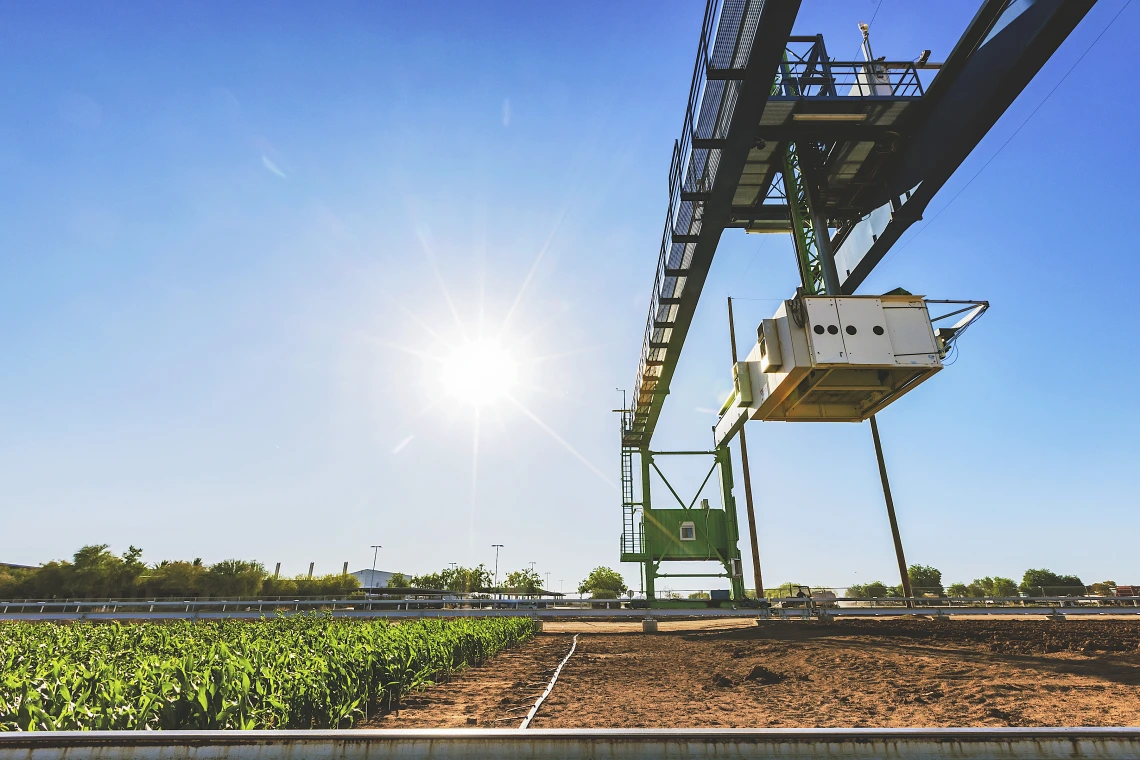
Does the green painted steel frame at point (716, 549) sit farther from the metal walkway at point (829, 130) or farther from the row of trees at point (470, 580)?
the row of trees at point (470, 580)

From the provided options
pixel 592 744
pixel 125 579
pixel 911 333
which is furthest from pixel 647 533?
pixel 125 579

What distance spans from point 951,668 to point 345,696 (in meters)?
7.78

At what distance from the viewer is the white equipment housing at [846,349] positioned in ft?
28.1

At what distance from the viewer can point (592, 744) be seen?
50.6 inches

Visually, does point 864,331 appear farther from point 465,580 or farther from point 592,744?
point 465,580

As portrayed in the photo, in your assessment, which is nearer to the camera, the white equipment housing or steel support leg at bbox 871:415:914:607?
the white equipment housing

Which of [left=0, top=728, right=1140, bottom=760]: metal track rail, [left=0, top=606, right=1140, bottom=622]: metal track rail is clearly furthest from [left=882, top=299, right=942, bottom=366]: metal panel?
[left=0, top=606, right=1140, bottom=622]: metal track rail

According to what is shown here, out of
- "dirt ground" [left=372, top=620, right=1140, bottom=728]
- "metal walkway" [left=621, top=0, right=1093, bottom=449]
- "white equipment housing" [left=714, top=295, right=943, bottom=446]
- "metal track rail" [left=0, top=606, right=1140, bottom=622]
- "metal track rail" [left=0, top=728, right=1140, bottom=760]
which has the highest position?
"metal walkway" [left=621, top=0, right=1093, bottom=449]

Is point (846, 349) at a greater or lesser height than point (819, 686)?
greater

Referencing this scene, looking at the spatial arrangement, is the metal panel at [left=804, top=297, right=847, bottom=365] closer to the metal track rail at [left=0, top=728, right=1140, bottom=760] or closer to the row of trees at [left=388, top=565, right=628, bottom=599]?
the metal track rail at [left=0, top=728, right=1140, bottom=760]

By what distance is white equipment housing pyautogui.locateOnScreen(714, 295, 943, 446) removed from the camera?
8555 mm

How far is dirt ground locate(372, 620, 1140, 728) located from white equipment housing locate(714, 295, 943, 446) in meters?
4.23

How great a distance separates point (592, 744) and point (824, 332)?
8.53m

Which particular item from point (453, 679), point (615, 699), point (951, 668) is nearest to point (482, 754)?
point (615, 699)
